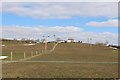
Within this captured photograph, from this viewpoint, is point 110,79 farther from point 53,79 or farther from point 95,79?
point 53,79

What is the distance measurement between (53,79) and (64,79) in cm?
61

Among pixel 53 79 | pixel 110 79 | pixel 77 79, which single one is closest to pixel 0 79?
pixel 53 79

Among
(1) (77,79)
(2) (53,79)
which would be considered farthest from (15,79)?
(1) (77,79)

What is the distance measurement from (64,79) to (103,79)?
224cm

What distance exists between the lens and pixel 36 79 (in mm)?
10922

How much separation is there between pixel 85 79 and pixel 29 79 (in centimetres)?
313

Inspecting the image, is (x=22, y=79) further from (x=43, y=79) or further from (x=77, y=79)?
(x=77, y=79)

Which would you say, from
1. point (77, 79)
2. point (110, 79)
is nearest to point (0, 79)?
point (77, 79)

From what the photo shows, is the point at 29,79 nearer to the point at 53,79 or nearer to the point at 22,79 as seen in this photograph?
the point at 22,79

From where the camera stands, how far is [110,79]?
36.7 ft

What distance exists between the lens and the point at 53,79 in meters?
10.9

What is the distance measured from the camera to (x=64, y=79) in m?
11.0

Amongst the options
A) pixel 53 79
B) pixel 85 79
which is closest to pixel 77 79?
pixel 85 79

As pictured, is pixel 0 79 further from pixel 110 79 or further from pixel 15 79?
pixel 110 79
